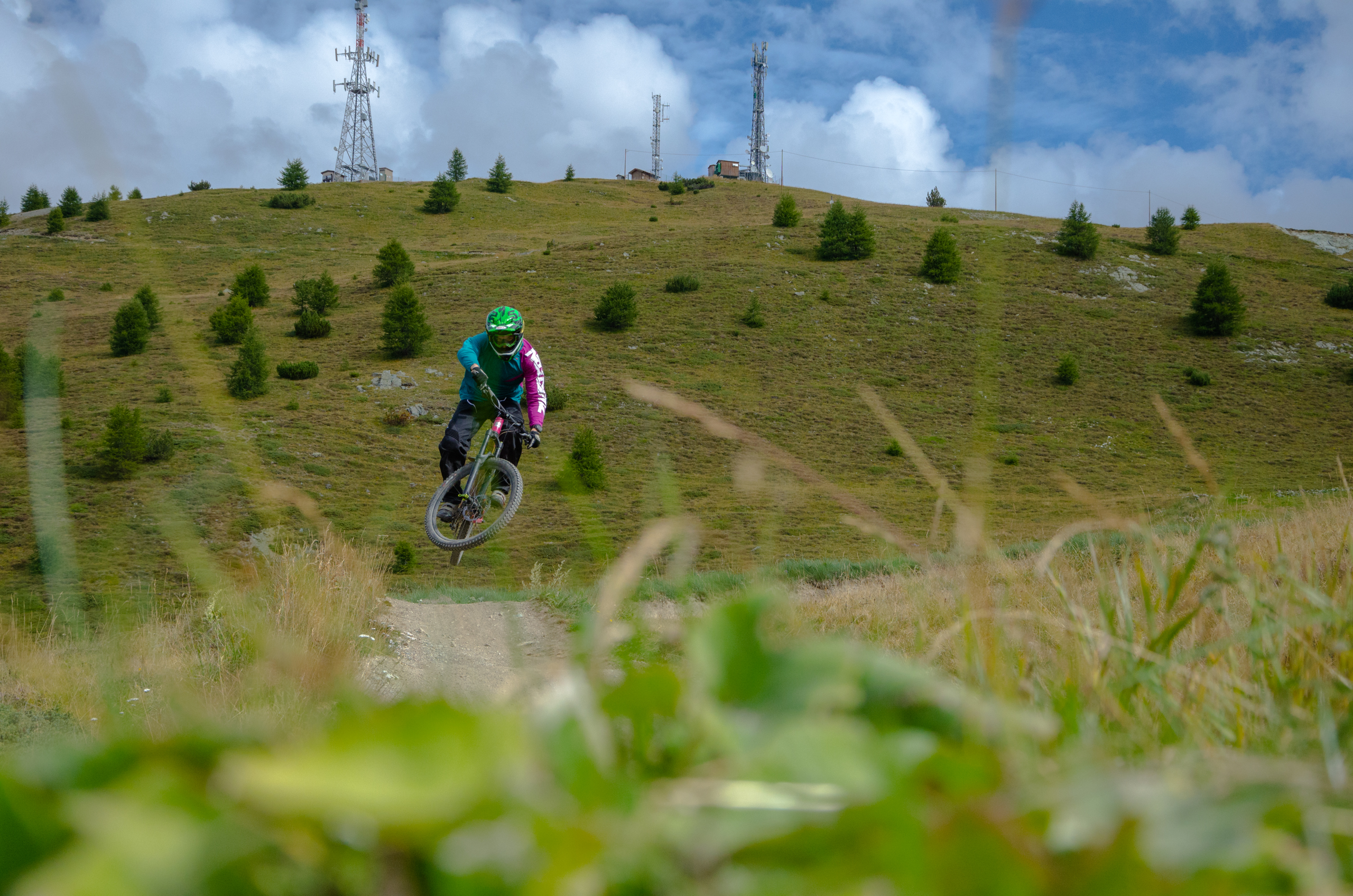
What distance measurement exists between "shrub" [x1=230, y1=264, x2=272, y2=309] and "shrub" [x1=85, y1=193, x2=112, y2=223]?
76.8 ft

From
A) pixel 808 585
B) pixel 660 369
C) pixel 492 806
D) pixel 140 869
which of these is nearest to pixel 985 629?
pixel 492 806

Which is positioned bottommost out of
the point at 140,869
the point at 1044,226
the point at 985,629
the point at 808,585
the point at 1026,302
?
the point at 808,585

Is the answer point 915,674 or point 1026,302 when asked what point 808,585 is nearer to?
point 915,674

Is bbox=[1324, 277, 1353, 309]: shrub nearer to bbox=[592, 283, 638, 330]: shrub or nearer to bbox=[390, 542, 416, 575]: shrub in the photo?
bbox=[592, 283, 638, 330]: shrub

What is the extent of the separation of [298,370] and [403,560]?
16.1m

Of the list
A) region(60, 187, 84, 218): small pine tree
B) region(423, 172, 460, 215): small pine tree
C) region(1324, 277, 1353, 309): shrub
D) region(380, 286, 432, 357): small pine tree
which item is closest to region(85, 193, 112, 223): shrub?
region(60, 187, 84, 218): small pine tree

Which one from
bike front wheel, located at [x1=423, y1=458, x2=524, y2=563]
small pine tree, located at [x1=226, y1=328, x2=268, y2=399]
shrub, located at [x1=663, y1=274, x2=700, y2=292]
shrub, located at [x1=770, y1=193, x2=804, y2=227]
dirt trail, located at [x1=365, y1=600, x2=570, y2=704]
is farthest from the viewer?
shrub, located at [x1=770, y1=193, x2=804, y2=227]

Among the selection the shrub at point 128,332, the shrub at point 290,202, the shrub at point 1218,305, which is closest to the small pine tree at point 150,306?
the shrub at point 128,332

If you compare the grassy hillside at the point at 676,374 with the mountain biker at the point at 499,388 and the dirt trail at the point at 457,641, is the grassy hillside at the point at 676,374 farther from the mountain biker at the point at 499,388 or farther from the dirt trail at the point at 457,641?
the dirt trail at the point at 457,641

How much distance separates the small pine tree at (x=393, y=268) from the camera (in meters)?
43.2

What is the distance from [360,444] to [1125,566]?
28.1 metres

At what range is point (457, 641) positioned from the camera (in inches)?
356

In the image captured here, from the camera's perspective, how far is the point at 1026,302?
45.3m

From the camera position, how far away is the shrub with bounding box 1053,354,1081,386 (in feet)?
123
